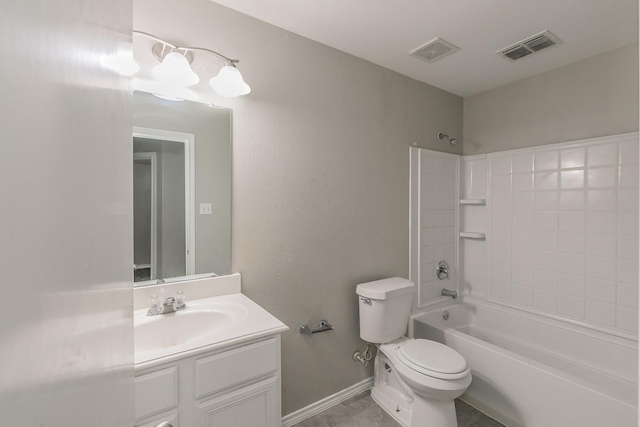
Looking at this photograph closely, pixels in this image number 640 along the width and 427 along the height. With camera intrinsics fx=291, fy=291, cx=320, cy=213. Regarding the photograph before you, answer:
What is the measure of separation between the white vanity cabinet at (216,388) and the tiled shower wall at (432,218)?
56.6 inches

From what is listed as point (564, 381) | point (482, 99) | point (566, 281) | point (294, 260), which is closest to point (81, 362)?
→ point (294, 260)

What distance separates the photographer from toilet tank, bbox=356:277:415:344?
5.80ft

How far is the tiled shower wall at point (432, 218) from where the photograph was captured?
2225 mm

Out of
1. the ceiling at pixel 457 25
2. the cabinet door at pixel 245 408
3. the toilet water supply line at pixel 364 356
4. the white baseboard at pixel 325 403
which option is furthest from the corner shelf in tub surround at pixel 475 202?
the cabinet door at pixel 245 408

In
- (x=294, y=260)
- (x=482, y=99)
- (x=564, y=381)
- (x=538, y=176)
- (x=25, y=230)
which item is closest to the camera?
(x=25, y=230)

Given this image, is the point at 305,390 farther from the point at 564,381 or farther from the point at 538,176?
the point at 538,176

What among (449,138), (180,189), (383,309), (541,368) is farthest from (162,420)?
(449,138)

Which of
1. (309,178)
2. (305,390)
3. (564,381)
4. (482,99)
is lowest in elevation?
(305,390)

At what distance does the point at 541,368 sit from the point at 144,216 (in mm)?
2123

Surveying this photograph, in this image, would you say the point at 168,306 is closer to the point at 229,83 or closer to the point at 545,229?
the point at 229,83

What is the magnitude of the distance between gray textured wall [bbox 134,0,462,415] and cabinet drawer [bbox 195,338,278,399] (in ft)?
1.47

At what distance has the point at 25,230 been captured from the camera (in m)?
0.05

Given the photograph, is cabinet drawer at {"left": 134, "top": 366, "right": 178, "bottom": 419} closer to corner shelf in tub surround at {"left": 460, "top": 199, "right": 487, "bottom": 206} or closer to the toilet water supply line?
the toilet water supply line

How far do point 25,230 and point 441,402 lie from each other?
1.92 meters
